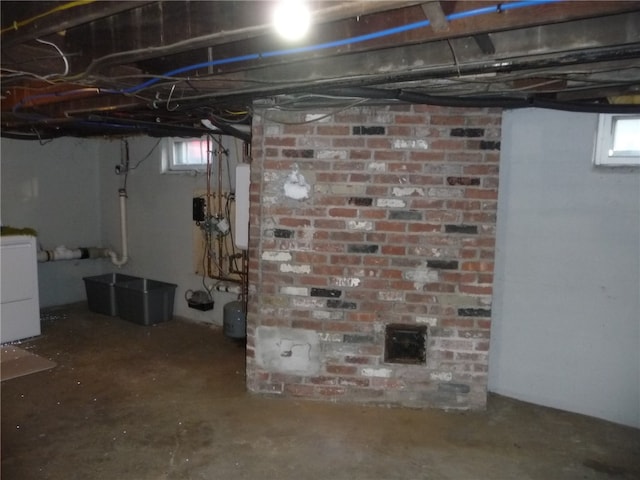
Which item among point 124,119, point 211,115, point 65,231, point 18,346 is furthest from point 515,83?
point 65,231

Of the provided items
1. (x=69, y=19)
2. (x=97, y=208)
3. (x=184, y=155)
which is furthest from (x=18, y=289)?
(x=69, y=19)

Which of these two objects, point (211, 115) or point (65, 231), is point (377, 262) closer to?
point (211, 115)

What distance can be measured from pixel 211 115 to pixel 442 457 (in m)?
2.54

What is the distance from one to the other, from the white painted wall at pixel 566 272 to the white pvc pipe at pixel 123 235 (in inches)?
156

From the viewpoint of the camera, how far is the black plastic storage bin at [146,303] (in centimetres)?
439

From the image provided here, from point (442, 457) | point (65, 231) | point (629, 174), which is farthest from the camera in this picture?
point (65, 231)

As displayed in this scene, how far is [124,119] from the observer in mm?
3482

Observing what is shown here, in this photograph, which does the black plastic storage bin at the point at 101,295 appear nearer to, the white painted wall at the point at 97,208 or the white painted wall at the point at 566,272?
the white painted wall at the point at 97,208

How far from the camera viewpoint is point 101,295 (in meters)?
4.73

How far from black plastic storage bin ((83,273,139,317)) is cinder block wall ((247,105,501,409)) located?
2.47 metres

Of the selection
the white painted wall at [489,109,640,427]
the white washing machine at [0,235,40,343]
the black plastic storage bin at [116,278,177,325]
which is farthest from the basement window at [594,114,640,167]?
the white washing machine at [0,235,40,343]

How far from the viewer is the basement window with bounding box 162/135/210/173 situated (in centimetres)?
448

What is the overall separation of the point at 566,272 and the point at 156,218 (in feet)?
12.8

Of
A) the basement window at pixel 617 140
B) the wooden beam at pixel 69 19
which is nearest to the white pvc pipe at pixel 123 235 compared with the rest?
the wooden beam at pixel 69 19
